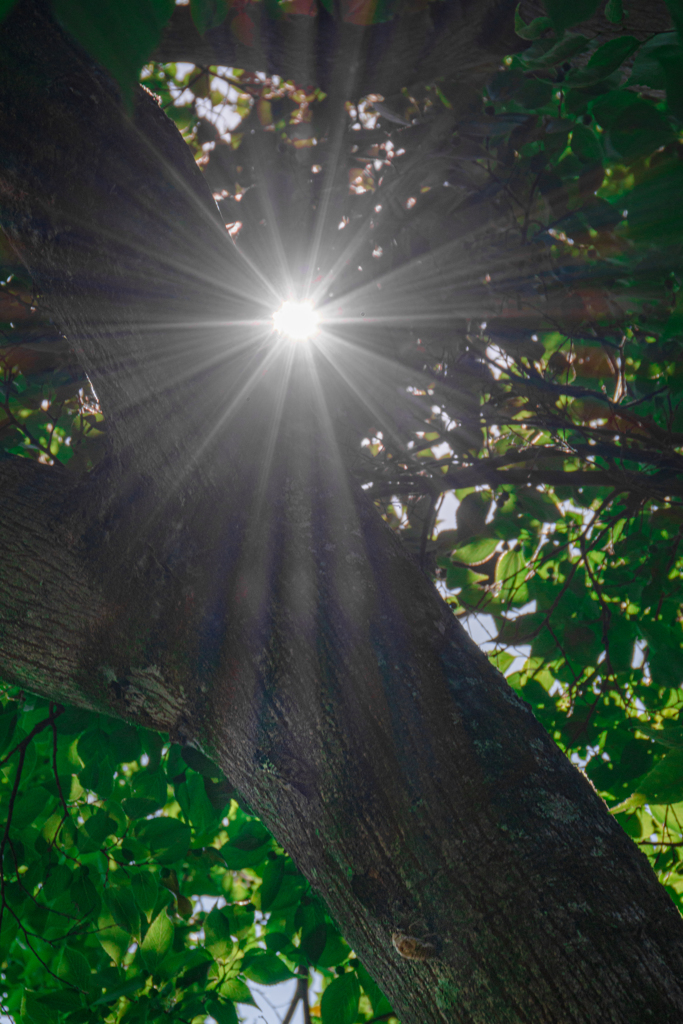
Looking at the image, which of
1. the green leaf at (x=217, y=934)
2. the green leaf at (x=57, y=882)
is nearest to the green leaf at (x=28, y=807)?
the green leaf at (x=57, y=882)

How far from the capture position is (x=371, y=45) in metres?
1.83

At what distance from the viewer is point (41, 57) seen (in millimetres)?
1325

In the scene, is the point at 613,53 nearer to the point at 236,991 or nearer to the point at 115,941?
the point at 236,991

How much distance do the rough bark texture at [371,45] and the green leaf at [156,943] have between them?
2.69 meters

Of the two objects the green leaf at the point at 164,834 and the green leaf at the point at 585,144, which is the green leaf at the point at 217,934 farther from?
the green leaf at the point at 585,144

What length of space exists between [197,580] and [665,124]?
1311mm

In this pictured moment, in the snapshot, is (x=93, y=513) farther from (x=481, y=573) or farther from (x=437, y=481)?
(x=481, y=573)

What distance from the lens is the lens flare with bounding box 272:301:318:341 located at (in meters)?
1.90

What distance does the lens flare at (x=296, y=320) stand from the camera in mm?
1895

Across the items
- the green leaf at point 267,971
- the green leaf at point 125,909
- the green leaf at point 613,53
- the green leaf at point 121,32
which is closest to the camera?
the green leaf at point 121,32

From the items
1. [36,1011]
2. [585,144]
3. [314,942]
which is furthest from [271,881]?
[585,144]

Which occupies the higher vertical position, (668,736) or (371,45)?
(371,45)

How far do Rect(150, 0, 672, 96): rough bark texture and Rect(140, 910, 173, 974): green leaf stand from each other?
2.69m

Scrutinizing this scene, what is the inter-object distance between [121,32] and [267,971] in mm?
2180
